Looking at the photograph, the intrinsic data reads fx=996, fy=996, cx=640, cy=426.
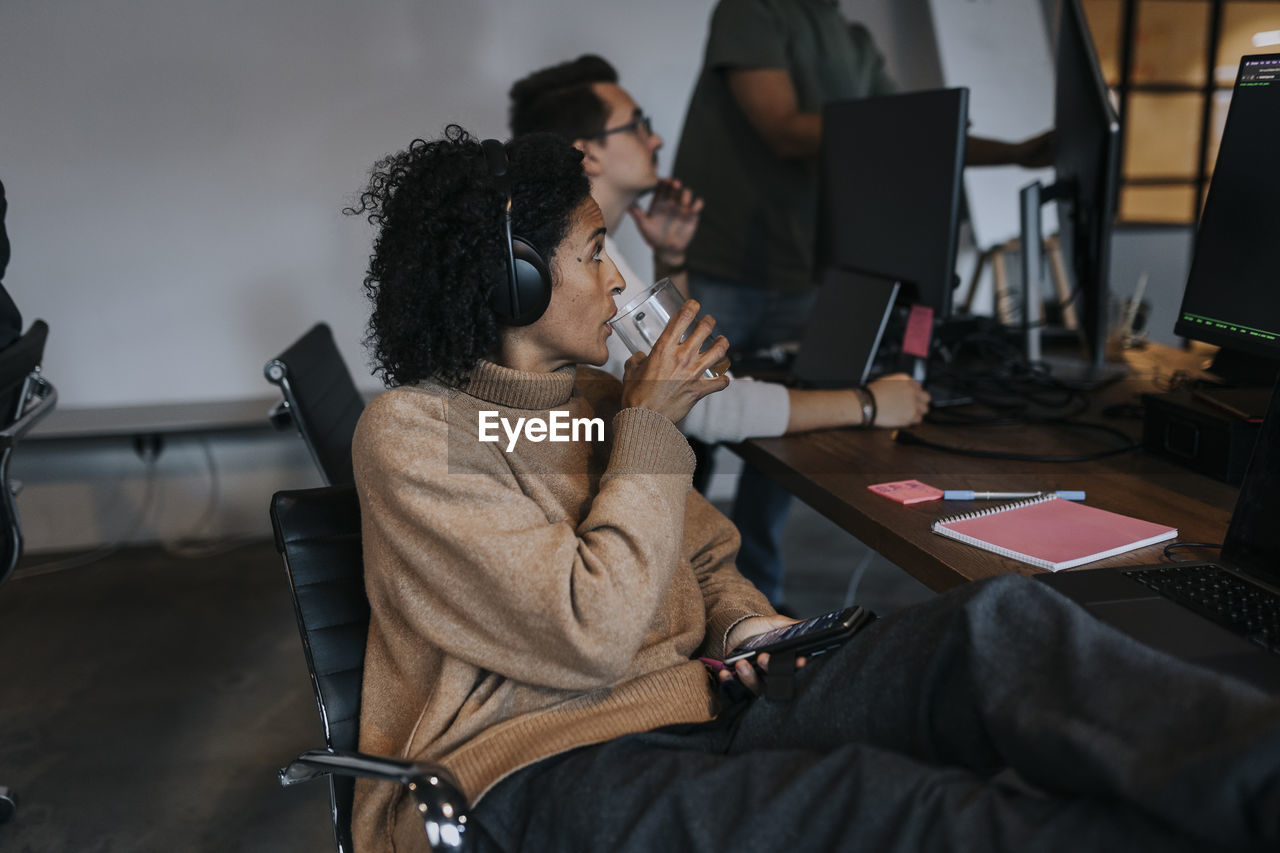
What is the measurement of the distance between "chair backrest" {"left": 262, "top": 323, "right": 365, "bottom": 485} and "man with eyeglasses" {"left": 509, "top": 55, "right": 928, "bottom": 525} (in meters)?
0.48

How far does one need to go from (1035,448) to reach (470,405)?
0.91 m

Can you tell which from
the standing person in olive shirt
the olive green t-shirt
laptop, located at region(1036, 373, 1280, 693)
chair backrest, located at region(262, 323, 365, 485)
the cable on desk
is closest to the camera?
laptop, located at region(1036, 373, 1280, 693)

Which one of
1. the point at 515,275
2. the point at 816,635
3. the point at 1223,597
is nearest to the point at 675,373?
the point at 515,275

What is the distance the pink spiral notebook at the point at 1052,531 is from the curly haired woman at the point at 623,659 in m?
0.24

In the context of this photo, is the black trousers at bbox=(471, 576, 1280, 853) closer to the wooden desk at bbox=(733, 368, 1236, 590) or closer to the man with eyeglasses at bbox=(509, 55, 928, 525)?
the wooden desk at bbox=(733, 368, 1236, 590)

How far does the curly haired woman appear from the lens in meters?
0.73

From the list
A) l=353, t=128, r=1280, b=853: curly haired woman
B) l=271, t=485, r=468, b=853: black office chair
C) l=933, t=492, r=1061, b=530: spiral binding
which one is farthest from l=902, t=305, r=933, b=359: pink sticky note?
l=271, t=485, r=468, b=853: black office chair

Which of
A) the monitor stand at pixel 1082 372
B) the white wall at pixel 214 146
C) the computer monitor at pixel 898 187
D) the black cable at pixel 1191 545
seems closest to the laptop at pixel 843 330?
the computer monitor at pixel 898 187

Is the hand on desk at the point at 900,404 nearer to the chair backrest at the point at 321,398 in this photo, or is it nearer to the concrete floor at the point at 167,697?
the chair backrest at the point at 321,398

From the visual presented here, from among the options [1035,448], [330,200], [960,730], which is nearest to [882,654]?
[960,730]

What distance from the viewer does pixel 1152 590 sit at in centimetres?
100

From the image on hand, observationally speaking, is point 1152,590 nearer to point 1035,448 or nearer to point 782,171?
point 1035,448

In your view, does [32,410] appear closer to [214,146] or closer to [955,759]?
[214,146]

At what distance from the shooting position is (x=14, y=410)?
1.87 meters
